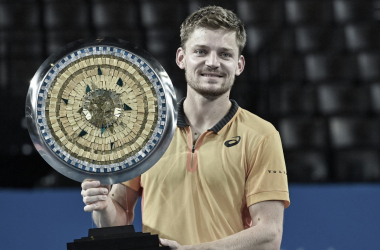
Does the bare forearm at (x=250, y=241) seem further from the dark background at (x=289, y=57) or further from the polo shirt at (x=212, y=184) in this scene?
the dark background at (x=289, y=57)

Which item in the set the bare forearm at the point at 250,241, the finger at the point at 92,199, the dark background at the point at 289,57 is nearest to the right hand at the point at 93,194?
the finger at the point at 92,199

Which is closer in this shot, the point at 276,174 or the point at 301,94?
the point at 276,174

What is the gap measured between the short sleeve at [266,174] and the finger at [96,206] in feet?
1.09

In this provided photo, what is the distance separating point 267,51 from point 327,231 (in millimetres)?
813

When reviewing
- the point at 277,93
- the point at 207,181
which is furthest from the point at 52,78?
the point at 277,93

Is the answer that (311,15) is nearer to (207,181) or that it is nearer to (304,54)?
(304,54)

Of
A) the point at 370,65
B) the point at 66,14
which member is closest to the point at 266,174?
the point at 370,65

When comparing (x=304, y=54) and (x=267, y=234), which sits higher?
(x=304, y=54)

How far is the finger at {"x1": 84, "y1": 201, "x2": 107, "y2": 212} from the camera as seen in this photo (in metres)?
0.91

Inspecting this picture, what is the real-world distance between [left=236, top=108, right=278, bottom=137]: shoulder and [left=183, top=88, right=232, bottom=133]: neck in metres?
0.05

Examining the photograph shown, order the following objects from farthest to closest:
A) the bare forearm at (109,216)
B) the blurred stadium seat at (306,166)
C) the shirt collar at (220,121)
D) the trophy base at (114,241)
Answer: the blurred stadium seat at (306,166)
the shirt collar at (220,121)
the bare forearm at (109,216)
the trophy base at (114,241)

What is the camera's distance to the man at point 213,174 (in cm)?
101

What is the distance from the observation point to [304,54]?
1.99 meters

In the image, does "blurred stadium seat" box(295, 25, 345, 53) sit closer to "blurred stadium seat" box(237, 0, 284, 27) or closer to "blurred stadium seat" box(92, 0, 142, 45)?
"blurred stadium seat" box(237, 0, 284, 27)
